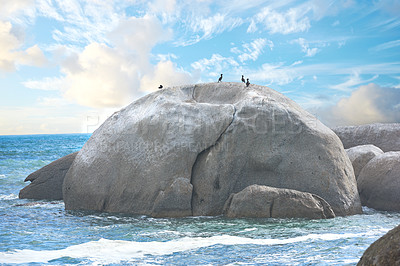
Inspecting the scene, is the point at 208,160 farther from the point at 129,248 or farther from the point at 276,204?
the point at 129,248

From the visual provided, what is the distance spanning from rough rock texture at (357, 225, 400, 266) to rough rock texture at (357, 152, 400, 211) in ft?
27.8

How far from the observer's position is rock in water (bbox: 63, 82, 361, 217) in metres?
11.3

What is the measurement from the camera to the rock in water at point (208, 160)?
11289 millimetres

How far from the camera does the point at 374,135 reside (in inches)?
768

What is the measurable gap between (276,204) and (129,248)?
13.4 feet

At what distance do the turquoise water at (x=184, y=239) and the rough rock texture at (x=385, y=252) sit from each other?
7.76 ft

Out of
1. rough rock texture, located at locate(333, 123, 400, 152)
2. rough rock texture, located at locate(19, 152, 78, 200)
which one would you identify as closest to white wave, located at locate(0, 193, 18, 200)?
rough rock texture, located at locate(19, 152, 78, 200)

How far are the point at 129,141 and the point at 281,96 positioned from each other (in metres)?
5.00

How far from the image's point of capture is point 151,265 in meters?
6.79

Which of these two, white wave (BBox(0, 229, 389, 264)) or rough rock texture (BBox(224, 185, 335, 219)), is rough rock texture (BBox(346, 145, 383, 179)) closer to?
rough rock texture (BBox(224, 185, 335, 219))

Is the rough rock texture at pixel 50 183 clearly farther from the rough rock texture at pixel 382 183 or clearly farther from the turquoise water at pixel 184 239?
the rough rock texture at pixel 382 183

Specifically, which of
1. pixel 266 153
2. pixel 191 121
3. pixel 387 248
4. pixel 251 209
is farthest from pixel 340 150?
pixel 387 248

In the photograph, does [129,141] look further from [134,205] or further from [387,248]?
[387,248]

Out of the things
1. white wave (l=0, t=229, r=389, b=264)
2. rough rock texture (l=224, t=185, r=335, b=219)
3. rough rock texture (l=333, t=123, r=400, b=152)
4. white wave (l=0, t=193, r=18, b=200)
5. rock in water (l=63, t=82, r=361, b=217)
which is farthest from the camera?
rough rock texture (l=333, t=123, r=400, b=152)
